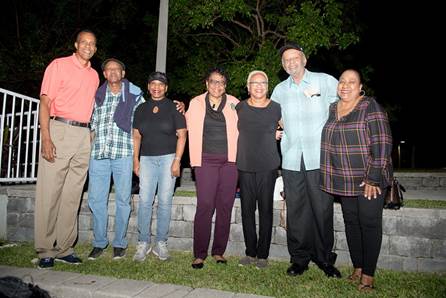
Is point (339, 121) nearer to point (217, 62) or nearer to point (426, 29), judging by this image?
point (217, 62)

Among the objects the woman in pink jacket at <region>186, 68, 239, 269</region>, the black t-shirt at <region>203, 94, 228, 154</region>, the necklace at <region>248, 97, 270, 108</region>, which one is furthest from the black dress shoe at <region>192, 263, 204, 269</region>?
the necklace at <region>248, 97, 270, 108</region>

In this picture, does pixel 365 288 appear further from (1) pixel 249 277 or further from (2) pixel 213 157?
(2) pixel 213 157

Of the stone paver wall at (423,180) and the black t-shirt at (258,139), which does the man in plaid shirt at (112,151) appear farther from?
the stone paver wall at (423,180)

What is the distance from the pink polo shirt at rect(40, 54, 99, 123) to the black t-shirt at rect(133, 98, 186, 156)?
23.9 inches

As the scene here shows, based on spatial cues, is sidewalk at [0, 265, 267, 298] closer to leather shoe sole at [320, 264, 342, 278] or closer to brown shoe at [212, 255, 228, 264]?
brown shoe at [212, 255, 228, 264]

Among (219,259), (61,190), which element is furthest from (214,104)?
(61,190)

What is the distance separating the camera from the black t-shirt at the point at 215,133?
3.97 meters

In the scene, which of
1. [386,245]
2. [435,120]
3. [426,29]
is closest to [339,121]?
[386,245]

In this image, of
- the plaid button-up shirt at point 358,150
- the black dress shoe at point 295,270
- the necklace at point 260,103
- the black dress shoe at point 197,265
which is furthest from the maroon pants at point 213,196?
the plaid button-up shirt at point 358,150

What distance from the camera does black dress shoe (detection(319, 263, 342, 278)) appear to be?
12.1 ft

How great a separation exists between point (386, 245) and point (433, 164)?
3800 centimetres

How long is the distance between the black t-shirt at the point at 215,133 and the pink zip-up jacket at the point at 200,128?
36 mm

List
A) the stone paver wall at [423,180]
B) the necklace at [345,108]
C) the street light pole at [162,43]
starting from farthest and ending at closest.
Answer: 1. the stone paver wall at [423,180]
2. the street light pole at [162,43]
3. the necklace at [345,108]

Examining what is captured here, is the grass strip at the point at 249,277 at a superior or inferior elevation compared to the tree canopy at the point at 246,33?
inferior
